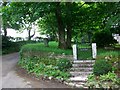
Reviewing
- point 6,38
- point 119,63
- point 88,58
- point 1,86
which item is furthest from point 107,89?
point 6,38

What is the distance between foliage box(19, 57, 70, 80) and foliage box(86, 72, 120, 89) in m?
1.26

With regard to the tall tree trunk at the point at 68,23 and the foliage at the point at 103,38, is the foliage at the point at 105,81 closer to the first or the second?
the tall tree trunk at the point at 68,23

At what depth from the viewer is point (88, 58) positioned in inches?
460

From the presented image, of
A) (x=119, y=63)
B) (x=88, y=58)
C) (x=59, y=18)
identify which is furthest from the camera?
(x=59, y=18)

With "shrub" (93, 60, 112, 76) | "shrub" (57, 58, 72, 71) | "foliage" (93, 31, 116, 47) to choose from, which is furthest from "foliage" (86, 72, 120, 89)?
"foliage" (93, 31, 116, 47)

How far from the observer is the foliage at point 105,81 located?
28.8 ft

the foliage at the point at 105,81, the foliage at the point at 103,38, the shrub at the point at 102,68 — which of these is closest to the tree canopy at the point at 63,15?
the foliage at the point at 103,38

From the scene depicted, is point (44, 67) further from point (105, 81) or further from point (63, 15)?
point (63, 15)

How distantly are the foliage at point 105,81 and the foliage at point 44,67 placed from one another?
1.26m

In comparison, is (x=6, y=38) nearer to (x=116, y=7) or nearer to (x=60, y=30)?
(x=60, y=30)

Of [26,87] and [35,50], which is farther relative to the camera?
[35,50]

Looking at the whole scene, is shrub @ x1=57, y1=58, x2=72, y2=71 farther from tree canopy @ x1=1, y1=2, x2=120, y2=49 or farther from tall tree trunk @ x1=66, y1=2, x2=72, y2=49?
tall tree trunk @ x1=66, y1=2, x2=72, y2=49

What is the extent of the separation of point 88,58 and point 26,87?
4.00 meters

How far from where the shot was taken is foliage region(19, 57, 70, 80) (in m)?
10.2
